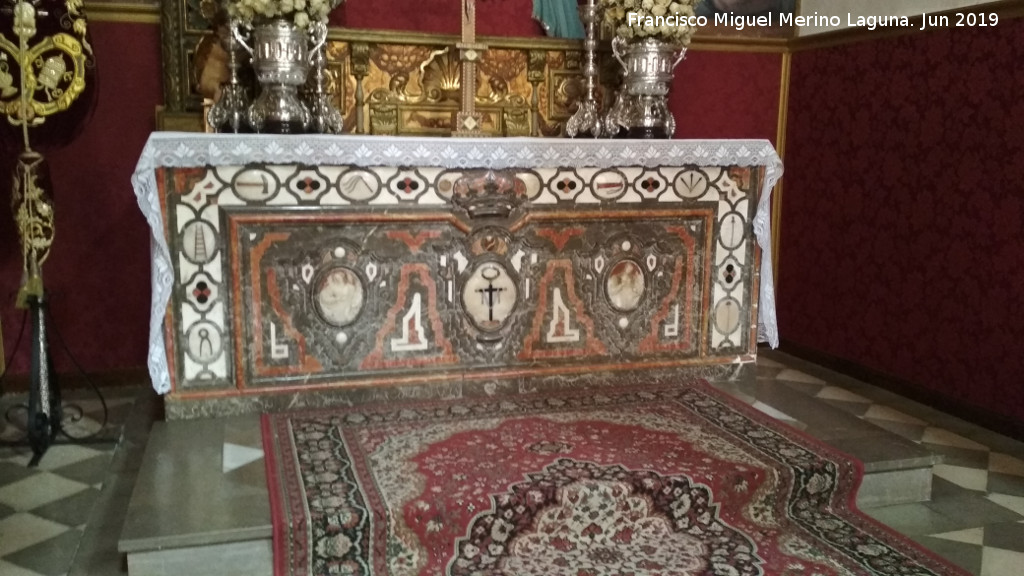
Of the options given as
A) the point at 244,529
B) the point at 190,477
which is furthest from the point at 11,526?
the point at 244,529

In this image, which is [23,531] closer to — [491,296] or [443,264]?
[443,264]

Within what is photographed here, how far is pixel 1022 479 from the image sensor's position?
10.9ft

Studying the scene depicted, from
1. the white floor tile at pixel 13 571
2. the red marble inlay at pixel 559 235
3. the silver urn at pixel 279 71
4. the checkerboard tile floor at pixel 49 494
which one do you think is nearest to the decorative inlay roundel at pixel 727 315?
the red marble inlay at pixel 559 235

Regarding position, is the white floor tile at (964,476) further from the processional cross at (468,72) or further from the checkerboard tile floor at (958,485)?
the processional cross at (468,72)

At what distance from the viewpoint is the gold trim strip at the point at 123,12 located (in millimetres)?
3949

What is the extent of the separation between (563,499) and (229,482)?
1.05m

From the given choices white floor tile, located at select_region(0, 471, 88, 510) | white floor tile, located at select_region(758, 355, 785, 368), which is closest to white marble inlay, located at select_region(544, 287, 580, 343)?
white floor tile, located at select_region(758, 355, 785, 368)

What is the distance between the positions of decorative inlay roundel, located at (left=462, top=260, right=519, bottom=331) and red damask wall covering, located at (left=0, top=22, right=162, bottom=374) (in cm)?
187

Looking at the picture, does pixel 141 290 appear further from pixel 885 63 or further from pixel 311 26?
pixel 885 63

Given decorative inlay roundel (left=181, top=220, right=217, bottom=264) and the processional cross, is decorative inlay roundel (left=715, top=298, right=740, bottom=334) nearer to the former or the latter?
the processional cross

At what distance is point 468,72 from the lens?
4066 millimetres

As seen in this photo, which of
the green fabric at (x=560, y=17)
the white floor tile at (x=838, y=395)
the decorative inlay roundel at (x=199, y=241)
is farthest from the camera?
the green fabric at (x=560, y=17)

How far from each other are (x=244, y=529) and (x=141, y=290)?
92.0 inches

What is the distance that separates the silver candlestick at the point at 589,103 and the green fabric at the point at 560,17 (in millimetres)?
187
